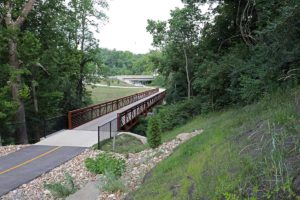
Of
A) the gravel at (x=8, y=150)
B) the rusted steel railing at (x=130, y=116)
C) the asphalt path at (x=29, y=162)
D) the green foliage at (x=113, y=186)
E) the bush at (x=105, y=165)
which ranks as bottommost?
the rusted steel railing at (x=130, y=116)

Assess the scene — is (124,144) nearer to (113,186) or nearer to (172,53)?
(113,186)

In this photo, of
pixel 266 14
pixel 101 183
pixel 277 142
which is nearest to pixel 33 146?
pixel 101 183

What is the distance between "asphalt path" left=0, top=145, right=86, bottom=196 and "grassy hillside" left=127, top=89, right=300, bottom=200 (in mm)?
4092

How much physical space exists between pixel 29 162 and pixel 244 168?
8.44 meters

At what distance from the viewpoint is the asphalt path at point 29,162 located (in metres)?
8.76

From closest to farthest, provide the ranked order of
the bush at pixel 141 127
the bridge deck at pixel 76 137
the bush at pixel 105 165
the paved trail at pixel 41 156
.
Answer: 1. the bush at pixel 105 165
2. the paved trail at pixel 41 156
3. the bridge deck at pixel 76 137
4. the bush at pixel 141 127

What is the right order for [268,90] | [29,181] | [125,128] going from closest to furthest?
[268,90]
[29,181]
[125,128]

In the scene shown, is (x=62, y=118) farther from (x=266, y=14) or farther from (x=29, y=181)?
(x=266, y=14)

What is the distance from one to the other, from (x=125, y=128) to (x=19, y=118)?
6284 millimetres

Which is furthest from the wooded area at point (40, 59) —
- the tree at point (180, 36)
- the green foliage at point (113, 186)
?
the green foliage at point (113, 186)

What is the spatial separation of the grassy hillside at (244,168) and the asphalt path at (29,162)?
4092 mm

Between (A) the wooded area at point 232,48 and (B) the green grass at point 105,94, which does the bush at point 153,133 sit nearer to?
(A) the wooded area at point 232,48

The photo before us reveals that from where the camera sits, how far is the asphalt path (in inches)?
345

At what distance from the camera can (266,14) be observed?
9.14m
